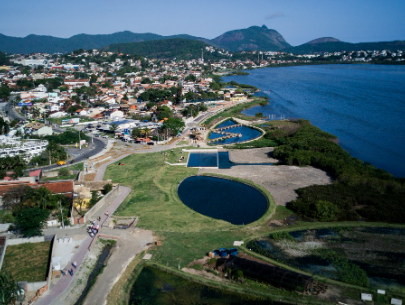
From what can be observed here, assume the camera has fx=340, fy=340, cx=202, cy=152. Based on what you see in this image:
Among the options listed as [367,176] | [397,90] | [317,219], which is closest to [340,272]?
[317,219]

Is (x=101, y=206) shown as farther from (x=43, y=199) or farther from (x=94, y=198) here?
(x=43, y=199)

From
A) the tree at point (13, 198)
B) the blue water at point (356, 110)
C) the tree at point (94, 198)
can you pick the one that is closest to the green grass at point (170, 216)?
the tree at point (94, 198)

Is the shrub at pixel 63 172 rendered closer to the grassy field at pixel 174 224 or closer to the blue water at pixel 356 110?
the grassy field at pixel 174 224

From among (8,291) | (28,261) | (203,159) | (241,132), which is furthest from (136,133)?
(8,291)

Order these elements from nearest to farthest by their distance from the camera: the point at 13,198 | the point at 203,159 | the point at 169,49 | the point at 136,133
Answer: the point at 13,198 → the point at 203,159 → the point at 136,133 → the point at 169,49

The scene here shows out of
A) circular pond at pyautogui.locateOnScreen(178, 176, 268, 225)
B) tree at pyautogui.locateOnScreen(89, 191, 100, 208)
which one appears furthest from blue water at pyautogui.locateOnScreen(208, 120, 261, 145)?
tree at pyautogui.locateOnScreen(89, 191, 100, 208)

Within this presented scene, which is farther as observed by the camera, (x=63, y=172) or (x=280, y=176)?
(x=63, y=172)
